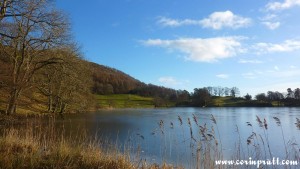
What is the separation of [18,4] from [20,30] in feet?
9.07

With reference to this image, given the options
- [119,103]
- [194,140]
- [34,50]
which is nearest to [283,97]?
[119,103]

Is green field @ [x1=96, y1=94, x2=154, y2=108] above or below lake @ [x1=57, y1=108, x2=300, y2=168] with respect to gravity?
above

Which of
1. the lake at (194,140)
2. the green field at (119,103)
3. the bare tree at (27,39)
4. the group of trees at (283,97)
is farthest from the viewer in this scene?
the group of trees at (283,97)

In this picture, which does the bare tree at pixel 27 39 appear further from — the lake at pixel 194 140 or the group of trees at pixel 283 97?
the group of trees at pixel 283 97

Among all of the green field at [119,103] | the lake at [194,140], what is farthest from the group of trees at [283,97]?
the lake at [194,140]

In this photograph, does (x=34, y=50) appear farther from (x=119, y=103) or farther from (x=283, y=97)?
(x=283, y=97)

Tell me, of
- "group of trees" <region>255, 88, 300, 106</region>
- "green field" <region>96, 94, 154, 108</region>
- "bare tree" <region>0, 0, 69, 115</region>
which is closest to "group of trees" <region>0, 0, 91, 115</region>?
"bare tree" <region>0, 0, 69, 115</region>

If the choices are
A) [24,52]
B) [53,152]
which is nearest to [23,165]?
[53,152]

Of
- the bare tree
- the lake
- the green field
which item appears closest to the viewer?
the lake

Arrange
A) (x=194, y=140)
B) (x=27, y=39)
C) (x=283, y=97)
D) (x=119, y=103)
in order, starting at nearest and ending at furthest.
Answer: (x=194, y=140) → (x=27, y=39) → (x=119, y=103) → (x=283, y=97)

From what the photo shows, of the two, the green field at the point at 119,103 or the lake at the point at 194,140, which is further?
the green field at the point at 119,103

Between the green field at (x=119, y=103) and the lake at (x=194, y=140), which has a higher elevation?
the green field at (x=119, y=103)

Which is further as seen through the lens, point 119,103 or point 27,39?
point 119,103

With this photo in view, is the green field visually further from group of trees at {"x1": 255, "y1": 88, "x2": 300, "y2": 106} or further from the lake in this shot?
the lake
